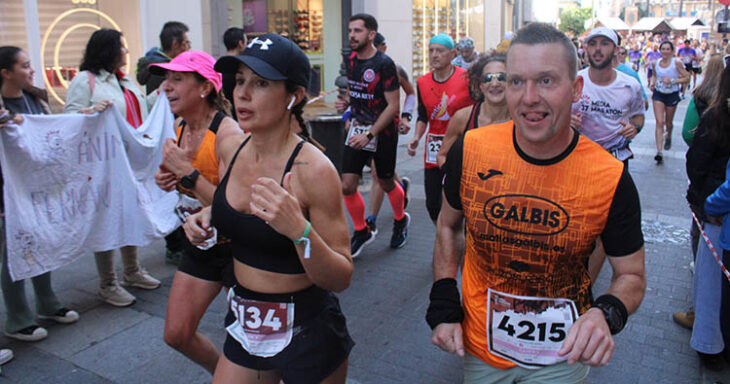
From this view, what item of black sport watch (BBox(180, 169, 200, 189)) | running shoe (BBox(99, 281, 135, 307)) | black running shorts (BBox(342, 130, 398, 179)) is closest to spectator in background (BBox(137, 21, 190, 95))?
black running shorts (BBox(342, 130, 398, 179))

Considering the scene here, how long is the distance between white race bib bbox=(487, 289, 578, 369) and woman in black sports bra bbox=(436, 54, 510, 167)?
1997 mm

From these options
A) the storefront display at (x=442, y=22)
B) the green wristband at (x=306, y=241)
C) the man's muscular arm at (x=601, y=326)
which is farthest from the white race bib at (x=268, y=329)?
the storefront display at (x=442, y=22)

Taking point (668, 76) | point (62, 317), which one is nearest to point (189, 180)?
point (62, 317)

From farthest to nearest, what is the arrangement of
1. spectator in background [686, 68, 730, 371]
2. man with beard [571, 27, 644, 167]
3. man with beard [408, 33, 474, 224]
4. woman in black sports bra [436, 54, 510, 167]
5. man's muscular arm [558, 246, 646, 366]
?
man with beard [408, 33, 474, 224], man with beard [571, 27, 644, 167], woman in black sports bra [436, 54, 510, 167], spectator in background [686, 68, 730, 371], man's muscular arm [558, 246, 646, 366]

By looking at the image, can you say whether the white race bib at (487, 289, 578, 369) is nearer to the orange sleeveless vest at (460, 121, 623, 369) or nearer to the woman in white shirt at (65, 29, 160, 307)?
the orange sleeveless vest at (460, 121, 623, 369)

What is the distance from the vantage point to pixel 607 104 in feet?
17.6

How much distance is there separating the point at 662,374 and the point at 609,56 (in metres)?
2.83

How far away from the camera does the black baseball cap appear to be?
2318 mm

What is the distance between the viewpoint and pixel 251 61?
232cm

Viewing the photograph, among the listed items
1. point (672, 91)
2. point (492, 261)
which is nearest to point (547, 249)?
point (492, 261)

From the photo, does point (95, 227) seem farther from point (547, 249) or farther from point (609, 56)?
point (609, 56)

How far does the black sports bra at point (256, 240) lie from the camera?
2.29 metres

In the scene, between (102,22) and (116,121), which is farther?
(102,22)

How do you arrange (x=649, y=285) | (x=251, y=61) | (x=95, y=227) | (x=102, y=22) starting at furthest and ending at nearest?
(x=102, y=22) → (x=649, y=285) → (x=95, y=227) → (x=251, y=61)
